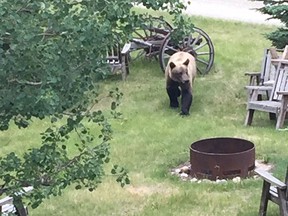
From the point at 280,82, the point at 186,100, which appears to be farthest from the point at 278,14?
the point at 186,100

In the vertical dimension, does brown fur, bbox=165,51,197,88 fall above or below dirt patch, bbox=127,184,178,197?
above

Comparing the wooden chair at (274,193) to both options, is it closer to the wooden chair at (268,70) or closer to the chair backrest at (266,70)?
the wooden chair at (268,70)

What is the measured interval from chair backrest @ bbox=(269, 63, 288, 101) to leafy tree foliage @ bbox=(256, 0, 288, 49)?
39.2 inches

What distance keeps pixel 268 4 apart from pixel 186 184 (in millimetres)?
4889

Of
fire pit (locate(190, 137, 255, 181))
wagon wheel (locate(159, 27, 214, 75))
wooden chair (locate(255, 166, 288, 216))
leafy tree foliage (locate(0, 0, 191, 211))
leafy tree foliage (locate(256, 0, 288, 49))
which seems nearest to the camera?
leafy tree foliage (locate(0, 0, 191, 211))

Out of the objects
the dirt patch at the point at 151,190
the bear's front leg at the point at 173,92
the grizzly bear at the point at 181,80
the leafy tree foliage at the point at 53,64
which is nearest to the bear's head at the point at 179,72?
the grizzly bear at the point at 181,80

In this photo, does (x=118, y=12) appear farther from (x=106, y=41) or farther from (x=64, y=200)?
(x=64, y=200)

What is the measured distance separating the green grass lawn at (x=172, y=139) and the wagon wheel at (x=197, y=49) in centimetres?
24

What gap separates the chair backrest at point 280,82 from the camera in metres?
11.5

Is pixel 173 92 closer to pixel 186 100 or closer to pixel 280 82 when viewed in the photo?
pixel 186 100

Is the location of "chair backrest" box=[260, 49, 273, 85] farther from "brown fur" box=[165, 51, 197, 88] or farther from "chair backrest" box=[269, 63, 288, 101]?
"brown fur" box=[165, 51, 197, 88]

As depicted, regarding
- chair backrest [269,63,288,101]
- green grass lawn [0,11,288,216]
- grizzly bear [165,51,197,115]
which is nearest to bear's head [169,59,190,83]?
grizzly bear [165,51,197,115]

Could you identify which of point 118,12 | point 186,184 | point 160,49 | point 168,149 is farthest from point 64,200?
point 160,49

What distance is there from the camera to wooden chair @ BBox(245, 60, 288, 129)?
1109cm
